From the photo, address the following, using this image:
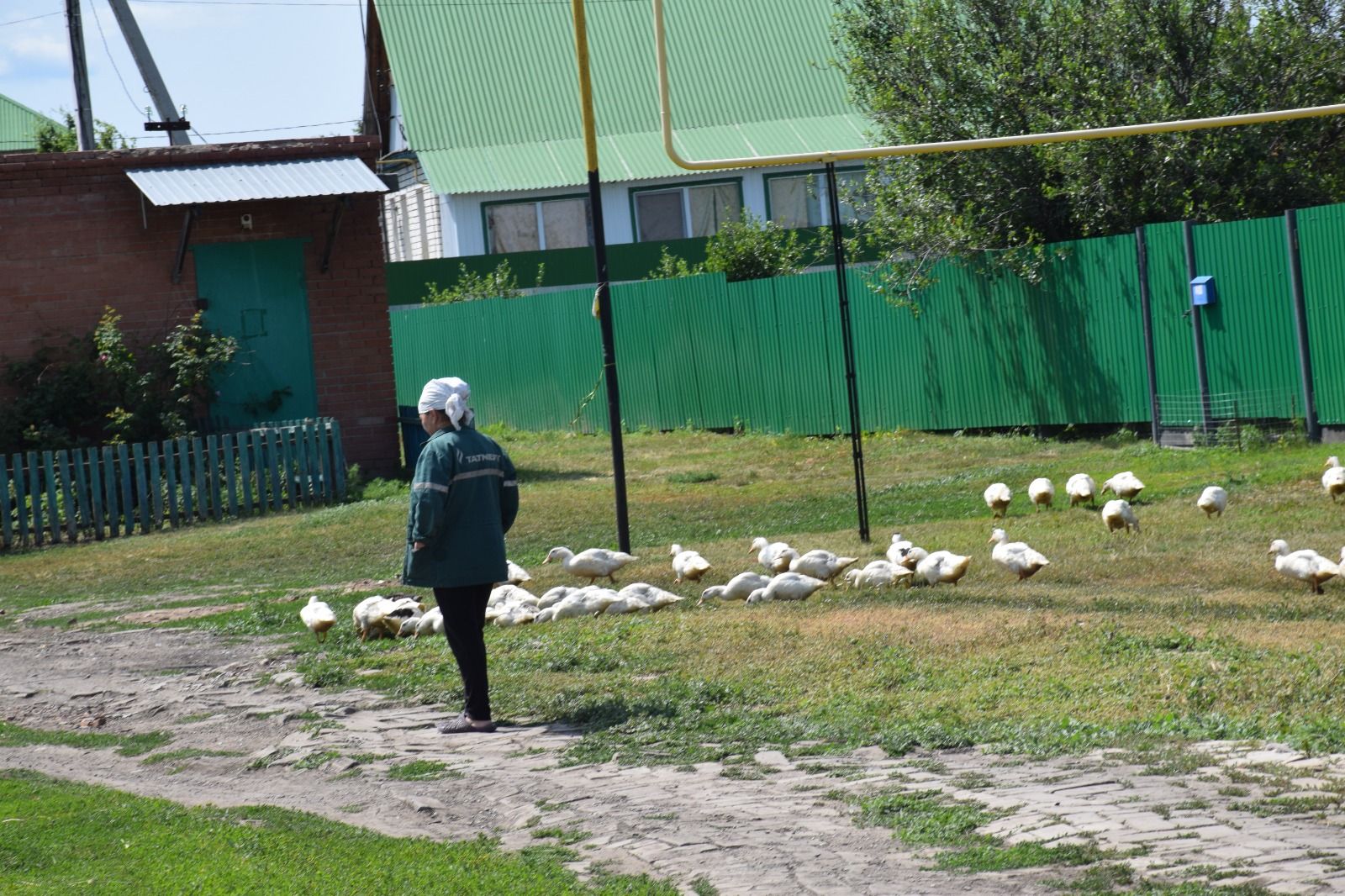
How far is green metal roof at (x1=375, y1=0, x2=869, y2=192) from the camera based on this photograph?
33.9 metres

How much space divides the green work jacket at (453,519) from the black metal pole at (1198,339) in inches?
426

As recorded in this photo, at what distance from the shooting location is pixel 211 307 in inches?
764

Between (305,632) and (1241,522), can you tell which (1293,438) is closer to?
(1241,522)

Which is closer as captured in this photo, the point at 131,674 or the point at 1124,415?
the point at 131,674

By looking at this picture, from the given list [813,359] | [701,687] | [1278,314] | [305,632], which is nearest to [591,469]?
[813,359]

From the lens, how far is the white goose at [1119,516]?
1172cm

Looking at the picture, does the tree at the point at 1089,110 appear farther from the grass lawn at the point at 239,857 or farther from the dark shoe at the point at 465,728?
the grass lawn at the point at 239,857

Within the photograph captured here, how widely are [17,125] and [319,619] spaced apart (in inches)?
1727

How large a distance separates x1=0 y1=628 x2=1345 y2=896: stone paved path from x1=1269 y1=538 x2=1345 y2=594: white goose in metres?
3.43

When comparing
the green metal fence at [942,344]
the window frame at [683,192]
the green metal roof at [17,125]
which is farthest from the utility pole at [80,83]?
the green metal roof at [17,125]

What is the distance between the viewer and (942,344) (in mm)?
20609

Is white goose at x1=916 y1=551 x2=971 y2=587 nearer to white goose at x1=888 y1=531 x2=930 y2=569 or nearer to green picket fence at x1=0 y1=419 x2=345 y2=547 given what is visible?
white goose at x1=888 y1=531 x2=930 y2=569

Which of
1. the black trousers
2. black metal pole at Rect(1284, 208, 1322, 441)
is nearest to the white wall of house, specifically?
black metal pole at Rect(1284, 208, 1322, 441)

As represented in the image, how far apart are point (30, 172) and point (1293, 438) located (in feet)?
46.8
